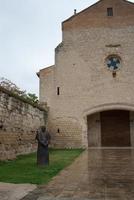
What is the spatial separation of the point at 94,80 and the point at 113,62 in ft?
6.30

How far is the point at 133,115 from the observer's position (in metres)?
22.1

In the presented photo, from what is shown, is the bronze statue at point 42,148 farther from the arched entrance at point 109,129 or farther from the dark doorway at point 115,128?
the dark doorway at point 115,128

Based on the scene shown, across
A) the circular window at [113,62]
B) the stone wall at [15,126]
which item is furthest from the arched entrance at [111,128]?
the stone wall at [15,126]

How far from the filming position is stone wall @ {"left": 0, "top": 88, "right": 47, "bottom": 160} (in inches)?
446

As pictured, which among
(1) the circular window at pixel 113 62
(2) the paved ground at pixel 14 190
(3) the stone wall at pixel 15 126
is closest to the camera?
(2) the paved ground at pixel 14 190

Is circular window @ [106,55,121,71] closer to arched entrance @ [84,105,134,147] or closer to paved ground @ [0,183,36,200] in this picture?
arched entrance @ [84,105,134,147]

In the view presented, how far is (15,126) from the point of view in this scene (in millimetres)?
12922

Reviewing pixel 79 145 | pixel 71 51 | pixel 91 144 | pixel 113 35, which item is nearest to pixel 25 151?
pixel 79 145

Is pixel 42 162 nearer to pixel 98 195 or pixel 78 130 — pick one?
pixel 98 195

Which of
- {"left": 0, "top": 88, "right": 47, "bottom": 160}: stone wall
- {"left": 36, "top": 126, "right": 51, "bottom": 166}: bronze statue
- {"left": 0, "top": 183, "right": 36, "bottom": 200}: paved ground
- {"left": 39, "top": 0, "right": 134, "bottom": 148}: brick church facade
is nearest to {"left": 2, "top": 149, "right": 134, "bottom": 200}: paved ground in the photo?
{"left": 0, "top": 183, "right": 36, "bottom": 200}: paved ground

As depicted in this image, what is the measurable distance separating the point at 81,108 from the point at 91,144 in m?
2.84

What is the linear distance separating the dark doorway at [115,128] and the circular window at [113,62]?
136 inches

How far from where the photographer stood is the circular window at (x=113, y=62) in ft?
70.5

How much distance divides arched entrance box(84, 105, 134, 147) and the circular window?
3.04m
